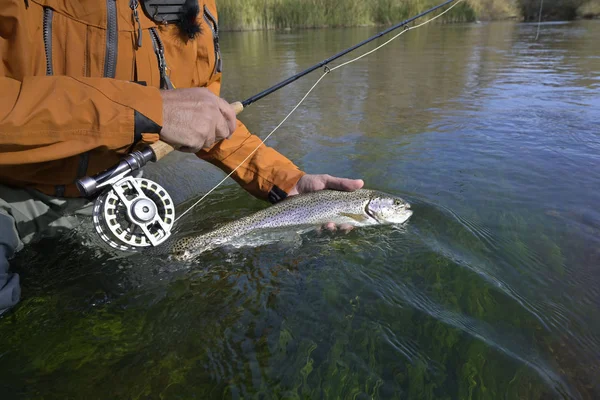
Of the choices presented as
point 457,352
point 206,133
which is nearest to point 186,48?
point 206,133

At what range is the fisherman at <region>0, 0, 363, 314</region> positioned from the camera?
1.98 m

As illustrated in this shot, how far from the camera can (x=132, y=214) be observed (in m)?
2.67

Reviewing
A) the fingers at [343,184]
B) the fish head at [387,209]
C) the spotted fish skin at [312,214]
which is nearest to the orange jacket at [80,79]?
the spotted fish skin at [312,214]

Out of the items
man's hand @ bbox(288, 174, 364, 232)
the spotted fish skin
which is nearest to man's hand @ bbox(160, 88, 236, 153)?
the spotted fish skin

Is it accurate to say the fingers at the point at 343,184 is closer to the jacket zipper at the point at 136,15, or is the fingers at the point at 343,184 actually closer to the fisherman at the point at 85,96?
the fisherman at the point at 85,96

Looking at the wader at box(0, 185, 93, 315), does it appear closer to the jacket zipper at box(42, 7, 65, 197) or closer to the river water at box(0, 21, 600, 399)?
the river water at box(0, 21, 600, 399)

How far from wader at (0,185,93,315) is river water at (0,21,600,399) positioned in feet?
0.59

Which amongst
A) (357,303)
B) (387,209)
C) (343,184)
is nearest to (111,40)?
(343,184)

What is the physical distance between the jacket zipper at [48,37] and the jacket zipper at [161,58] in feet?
1.88

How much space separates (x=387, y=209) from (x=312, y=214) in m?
0.65

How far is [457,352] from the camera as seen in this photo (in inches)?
93.4

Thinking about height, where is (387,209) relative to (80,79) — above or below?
below

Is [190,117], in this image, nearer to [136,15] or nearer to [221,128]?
[221,128]

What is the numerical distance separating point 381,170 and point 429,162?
65 cm
